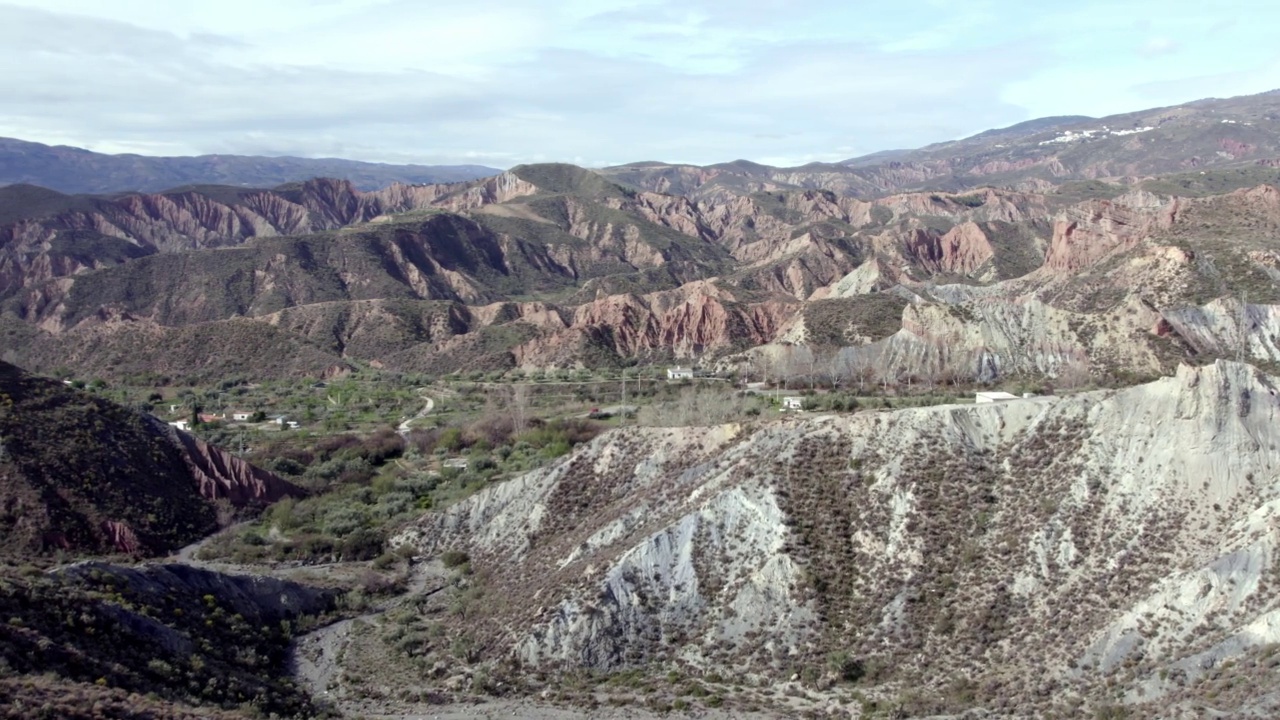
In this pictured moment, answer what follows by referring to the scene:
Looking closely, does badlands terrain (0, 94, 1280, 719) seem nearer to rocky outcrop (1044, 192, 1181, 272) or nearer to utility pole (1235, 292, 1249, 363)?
utility pole (1235, 292, 1249, 363)

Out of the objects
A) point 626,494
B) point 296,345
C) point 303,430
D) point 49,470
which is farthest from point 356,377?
point 626,494

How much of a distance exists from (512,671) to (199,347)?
3439 inches

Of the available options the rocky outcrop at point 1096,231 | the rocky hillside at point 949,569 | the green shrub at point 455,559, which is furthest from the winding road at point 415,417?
the rocky outcrop at point 1096,231

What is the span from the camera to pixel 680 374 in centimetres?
9344

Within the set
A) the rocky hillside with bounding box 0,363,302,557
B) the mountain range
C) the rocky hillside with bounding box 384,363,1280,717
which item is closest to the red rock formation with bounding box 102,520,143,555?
the rocky hillside with bounding box 0,363,302,557

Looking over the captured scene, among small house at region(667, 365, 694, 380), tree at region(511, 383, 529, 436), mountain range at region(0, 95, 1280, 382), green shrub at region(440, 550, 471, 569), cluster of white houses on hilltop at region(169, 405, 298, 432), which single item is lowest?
green shrub at region(440, 550, 471, 569)

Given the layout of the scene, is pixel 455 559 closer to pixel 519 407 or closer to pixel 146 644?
pixel 146 644

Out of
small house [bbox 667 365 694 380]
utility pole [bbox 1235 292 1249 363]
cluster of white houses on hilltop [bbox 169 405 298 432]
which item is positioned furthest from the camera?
small house [bbox 667 365 694 380]

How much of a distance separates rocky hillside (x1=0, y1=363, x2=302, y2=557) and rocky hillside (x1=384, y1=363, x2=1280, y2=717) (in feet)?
52.2

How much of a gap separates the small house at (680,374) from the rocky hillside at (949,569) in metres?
48.3

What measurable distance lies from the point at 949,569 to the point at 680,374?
5874 centimetres

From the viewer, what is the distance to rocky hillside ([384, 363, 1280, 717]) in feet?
98.1

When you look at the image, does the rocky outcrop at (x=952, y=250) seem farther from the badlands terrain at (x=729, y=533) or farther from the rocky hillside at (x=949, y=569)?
the rocky hillside at (x=949, y=569)

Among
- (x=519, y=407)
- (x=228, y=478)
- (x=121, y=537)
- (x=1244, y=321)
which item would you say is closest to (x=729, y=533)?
(x=121, y=537)
